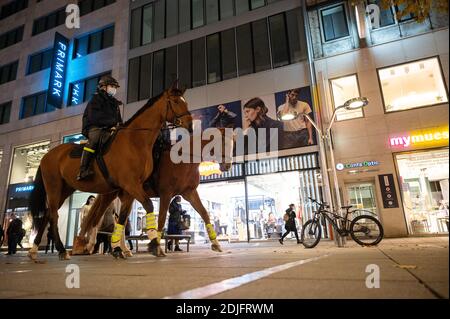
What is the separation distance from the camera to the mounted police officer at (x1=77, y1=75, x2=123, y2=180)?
531cm

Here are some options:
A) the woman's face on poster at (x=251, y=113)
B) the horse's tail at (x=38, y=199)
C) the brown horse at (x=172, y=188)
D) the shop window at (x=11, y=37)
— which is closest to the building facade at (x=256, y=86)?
the woman's face on poster at (x=251, y=113)

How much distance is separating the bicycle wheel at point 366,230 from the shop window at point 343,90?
872 centimetres

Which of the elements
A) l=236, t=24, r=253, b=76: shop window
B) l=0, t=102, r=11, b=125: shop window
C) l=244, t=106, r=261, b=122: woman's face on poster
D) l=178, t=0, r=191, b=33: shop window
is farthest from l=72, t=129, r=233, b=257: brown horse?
l=0, t=102, r=11, b=125: shop window

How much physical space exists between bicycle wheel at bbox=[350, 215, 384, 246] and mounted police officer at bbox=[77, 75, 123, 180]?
6249 mm

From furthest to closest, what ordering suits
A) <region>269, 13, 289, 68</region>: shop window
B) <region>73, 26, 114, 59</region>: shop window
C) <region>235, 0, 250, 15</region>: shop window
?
<region>73, 26, 114, 59</region>: shop window < <region>235, 0, 250, 15</region>: shop window < <region>269, 13, 289, 68</region>: shop window

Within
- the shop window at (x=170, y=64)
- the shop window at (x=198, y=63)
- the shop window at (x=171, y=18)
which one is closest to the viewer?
the shop window at (x=198, y=63)

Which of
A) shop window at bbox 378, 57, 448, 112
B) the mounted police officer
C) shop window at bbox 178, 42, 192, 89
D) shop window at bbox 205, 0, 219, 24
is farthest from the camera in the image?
shop window at bbox 205, 0, 219, 24

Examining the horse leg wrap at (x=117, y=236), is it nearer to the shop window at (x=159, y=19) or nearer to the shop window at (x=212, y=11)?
the shop window at (x=212, y=11)

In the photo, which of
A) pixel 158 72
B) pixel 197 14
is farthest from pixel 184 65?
pixel 197 14

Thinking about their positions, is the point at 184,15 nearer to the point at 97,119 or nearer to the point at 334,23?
the point at 334,23

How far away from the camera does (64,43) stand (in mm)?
24203

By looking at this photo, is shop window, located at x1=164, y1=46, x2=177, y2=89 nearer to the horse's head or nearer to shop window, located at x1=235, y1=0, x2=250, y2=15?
shop window, located at x1=235, y1=0, x2=250, y2=15

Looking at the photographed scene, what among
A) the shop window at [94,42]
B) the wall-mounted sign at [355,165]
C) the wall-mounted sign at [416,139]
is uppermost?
the shop window at [94,42]

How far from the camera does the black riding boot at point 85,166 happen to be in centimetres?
525
